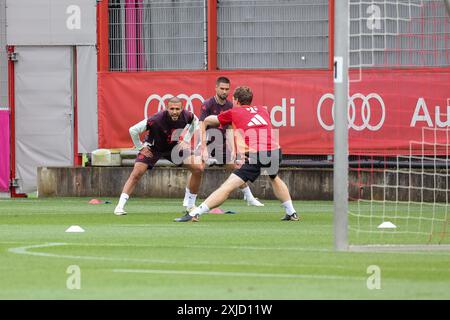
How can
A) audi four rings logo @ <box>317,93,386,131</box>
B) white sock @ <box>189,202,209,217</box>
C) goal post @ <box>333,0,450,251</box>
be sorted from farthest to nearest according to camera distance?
audi four rings logo @ <box>317,93,386,131</box> < goal post @ <box>333,0,450,251</box> < white sock @ <box>189,202,209,217</box>

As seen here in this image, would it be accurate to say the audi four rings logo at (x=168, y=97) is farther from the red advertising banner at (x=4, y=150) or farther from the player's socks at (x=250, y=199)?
the player's socks at (x=250, y=199)

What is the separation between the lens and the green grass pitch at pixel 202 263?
1014cm

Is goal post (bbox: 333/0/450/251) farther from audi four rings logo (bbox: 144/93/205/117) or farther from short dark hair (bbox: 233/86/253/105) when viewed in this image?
short dark hair (bbox: 233/86/253/105)

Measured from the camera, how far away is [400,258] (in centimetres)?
1284

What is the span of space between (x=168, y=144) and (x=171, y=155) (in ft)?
0.59

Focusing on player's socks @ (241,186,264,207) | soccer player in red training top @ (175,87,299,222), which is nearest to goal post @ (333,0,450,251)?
player's socks @ (241,186,264,207)

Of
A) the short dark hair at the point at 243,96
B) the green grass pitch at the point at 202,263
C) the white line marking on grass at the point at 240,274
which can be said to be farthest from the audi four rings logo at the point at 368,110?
the white line marking on grass at the point at 240,274

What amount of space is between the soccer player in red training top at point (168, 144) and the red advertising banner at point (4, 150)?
6.99m

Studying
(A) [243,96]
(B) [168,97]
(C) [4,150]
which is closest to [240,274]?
(A) [243,96]

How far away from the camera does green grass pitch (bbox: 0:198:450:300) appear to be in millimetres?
10141

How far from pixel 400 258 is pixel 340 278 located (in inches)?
79.8

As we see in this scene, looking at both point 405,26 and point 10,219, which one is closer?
point 10,219
